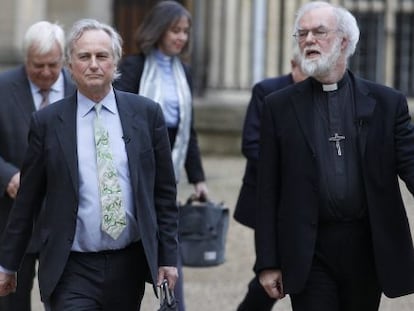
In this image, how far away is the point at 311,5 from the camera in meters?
5.18

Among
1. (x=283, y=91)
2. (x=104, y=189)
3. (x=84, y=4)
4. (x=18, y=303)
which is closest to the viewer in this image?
(x=104, y=189)

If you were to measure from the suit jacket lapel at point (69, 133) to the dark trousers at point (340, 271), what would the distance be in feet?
3.35

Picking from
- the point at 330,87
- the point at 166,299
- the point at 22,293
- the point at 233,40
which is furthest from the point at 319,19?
the point at 233,40

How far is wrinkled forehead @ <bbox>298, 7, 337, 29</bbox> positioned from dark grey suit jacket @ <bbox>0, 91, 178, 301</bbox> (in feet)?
2.33

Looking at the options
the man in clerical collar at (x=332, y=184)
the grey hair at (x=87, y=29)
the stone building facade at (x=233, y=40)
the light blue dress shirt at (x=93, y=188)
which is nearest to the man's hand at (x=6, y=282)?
the light blue dress shirt at (x=93, y=188)

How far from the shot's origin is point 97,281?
4.93 meters

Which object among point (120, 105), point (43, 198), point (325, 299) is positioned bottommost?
point (325, 299)

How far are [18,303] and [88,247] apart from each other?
165 cm

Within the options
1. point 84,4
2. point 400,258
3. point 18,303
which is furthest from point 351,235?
point 84,4

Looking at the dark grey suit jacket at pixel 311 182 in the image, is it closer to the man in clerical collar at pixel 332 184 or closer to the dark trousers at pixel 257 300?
the man in clerical collar at pixel 332 184

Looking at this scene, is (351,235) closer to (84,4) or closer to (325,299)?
(325,299)

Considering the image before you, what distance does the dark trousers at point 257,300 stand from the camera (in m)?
6.89

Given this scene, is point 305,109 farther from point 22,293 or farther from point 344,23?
point 22,293

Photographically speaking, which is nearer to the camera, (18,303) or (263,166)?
(263,166)
